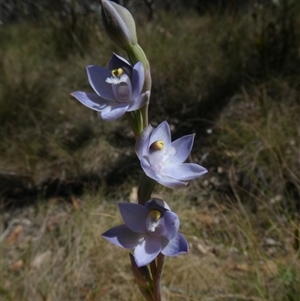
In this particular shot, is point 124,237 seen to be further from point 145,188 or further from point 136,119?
point 136,119

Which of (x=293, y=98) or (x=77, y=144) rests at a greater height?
(x=293, y=98)

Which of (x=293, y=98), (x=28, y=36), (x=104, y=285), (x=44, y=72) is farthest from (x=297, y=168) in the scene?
(x=28, y=36)

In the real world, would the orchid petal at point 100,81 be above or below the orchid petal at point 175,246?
above

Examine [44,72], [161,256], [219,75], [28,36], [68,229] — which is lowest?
[28,36]

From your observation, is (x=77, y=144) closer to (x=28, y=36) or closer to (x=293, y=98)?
(x=293, y=98)

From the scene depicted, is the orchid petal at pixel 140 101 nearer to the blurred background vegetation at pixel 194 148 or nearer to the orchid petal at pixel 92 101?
the orchid petal at pixel 92 101

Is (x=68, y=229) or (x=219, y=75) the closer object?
(x=68, y=229)

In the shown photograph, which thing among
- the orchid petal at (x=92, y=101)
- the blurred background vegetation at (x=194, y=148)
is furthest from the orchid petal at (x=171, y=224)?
the blurred background vegetation at (x=194, y=148)
